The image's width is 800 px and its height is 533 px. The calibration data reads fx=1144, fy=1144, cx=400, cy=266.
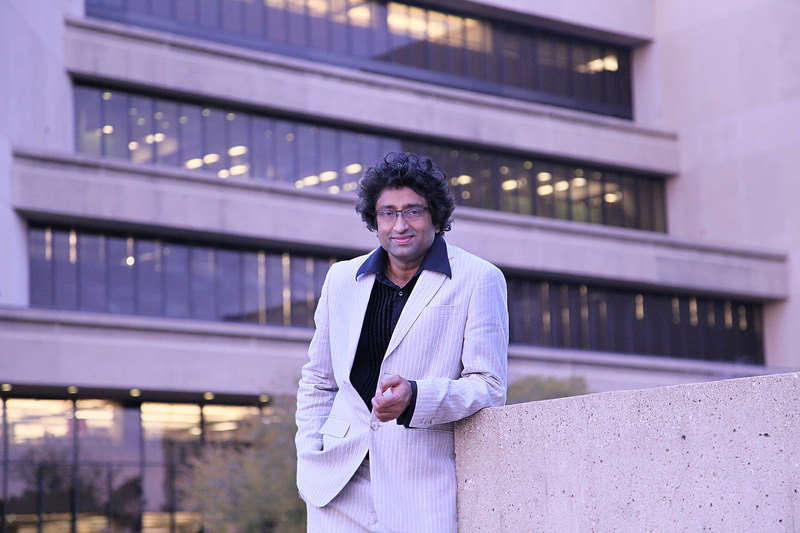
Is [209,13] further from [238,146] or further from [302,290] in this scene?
[302,290]

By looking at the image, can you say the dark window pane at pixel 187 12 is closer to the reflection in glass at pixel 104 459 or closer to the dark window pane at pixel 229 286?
the dark window pane at pixel 229 286

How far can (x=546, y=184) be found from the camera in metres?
45.9

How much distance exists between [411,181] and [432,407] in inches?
Answer: 33.8

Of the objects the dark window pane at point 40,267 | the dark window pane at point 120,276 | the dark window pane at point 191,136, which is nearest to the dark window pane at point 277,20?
the dark window pane at point 191,136

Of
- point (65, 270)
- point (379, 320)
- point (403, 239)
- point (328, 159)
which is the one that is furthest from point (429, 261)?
point (328, 159)

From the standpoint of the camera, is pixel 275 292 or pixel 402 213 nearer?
pixel 402 213

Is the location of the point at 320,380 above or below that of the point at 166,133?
below

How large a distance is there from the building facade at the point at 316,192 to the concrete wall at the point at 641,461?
27.5m

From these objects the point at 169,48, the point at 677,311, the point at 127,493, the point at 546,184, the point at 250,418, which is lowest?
the point at 127,493

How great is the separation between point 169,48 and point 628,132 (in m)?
19.8

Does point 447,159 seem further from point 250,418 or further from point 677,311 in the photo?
point 250,418

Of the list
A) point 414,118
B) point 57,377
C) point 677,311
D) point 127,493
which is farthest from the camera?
point 677,311

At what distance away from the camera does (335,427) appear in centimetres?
423

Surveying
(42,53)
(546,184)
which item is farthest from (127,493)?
(546,184)
